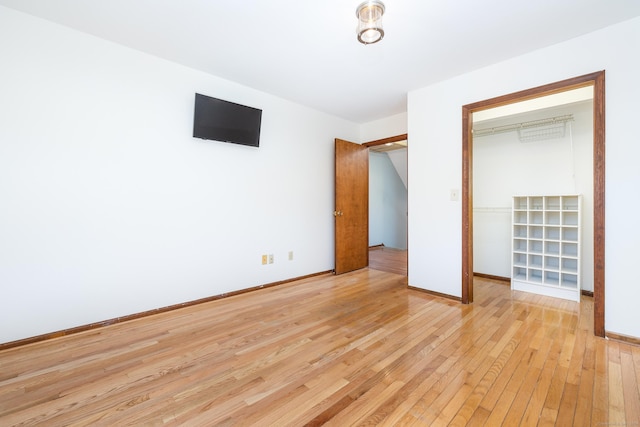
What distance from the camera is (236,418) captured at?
136cm

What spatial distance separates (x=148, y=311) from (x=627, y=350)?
12.8ft

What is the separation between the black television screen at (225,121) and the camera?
286cm

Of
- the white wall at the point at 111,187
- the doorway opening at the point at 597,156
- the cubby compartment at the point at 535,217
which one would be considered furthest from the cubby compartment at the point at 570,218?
the white wall at the point at 111,187

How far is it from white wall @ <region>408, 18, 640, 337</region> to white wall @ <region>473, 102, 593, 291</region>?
3.70 ft

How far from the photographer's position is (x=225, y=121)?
9.95ft

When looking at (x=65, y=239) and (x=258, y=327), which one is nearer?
(x=65, y=239)

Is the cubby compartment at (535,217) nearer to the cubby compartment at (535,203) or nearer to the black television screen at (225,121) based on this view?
the cubby compartment at (535,203)

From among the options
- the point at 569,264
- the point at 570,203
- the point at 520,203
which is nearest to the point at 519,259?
the point at 569,264

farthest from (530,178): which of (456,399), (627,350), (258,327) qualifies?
(258,327)

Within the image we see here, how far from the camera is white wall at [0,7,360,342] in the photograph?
2.07 metres

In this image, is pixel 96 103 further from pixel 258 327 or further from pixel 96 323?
pixel 258 327

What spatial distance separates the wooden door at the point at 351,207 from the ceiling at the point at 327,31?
139 centimetres

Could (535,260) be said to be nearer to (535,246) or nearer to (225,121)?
(535,246)

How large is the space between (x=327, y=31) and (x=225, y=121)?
4.71 feet
